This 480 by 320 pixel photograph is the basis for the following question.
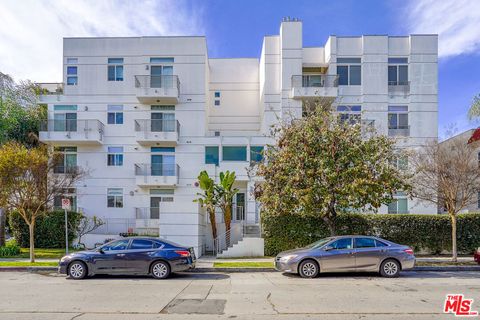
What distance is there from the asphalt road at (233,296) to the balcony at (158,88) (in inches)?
628

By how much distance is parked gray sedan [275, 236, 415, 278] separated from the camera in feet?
40.8

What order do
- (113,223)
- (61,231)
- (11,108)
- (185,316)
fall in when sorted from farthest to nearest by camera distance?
(11,108)
(113,223)
(61,231)
(185,316)

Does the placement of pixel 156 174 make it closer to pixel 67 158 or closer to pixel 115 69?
pixel 67 158

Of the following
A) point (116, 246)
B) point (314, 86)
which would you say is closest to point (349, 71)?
point (314, 86)

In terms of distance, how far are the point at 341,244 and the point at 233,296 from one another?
5.00 meters

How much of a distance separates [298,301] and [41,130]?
24.2 metres

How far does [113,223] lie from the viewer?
2602cm

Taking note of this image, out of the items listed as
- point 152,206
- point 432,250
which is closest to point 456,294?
point 432,250

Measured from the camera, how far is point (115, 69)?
27469 millimetres

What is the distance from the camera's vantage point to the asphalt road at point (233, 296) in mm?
7539

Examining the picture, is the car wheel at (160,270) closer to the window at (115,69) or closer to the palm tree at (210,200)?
the palm tree at (210,200)

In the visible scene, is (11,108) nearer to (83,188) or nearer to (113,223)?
(83,188)

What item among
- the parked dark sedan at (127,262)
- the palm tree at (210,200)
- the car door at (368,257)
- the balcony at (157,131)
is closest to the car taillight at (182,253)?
the parked dark sedan at (127,262)

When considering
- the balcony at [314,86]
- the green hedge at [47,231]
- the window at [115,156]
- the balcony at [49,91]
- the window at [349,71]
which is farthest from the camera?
the balcony at [49,91]
